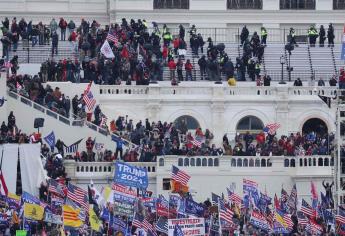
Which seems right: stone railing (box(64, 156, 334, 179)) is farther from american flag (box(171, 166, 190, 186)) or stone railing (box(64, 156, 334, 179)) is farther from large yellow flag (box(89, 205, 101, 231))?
large yellow flag (box(89, 205, 101, 231))

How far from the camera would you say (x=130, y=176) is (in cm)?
11125

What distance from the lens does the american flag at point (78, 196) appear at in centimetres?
11019

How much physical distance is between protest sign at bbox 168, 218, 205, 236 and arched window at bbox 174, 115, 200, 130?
2147cm

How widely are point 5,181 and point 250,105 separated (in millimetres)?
14160

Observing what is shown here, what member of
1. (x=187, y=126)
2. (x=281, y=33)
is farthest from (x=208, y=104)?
(x=281, y=33)

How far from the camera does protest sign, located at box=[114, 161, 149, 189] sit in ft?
364

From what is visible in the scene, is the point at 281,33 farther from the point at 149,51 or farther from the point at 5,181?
the point at 5,181

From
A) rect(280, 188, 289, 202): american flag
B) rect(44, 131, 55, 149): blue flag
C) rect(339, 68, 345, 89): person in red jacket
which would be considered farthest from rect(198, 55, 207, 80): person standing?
rect(280, 188, 289, 202): american flag

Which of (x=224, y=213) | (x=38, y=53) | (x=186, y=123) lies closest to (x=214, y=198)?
(x=224, y=213)

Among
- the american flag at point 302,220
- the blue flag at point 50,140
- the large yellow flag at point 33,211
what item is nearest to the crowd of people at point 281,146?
the blue flag at point 50,140

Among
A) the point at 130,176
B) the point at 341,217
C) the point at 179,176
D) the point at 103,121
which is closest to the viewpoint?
the point at 341,217

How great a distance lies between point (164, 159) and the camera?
12212 centimetres

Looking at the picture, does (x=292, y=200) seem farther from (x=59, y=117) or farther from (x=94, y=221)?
(x=59, y=117)

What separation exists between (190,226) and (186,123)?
75.6 ft
